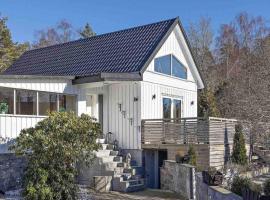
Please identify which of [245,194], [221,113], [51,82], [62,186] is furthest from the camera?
[221,113]

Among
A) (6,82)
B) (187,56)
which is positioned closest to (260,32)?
(187,56)

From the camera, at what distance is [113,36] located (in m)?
22.5

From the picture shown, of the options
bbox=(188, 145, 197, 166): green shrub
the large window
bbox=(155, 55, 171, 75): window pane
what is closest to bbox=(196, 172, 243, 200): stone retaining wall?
bbox=(188, 145, 197, 166): green shrub

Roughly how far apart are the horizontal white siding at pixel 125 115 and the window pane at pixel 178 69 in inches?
142

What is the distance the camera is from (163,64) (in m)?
20.4

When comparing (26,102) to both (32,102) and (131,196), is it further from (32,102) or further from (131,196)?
(131,196)

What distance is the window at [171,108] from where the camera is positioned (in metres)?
20.4

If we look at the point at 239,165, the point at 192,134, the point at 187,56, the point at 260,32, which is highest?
the point at 260,32

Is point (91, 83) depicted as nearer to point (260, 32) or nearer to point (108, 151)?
point (108, 151)

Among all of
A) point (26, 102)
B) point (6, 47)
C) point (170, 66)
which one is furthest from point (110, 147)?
point (6, 47)

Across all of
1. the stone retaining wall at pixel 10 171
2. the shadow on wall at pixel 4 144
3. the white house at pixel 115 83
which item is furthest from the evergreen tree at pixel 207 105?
the shadow on wall at pixel 4 144

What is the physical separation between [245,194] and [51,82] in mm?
9979

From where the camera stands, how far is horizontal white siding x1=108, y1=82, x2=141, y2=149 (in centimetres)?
1834

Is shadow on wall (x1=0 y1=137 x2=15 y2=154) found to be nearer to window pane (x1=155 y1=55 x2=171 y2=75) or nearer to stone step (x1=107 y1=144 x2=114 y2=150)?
stone step (x1=107 y1=144 x2=114 y2=150)
